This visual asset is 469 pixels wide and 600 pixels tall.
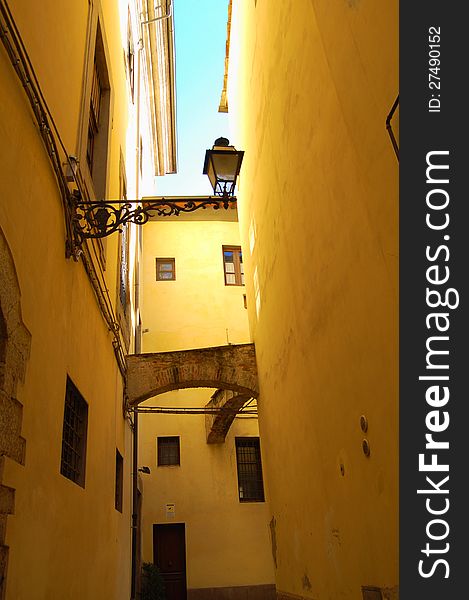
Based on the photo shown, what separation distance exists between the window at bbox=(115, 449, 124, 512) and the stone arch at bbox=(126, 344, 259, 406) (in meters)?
1.25

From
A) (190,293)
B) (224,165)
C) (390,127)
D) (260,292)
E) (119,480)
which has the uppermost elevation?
(190,293)

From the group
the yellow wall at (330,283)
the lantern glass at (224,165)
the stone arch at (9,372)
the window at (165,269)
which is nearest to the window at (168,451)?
the window at (165,269)

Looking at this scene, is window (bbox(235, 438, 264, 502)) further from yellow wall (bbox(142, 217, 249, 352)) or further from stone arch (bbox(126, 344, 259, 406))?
stone arch (bbox(126, 344, 259, 406))

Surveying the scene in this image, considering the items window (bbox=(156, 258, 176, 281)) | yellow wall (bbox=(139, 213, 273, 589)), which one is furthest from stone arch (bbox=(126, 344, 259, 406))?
window (bbox=(156, 258, 176, 281))

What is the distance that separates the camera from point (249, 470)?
1500 cm

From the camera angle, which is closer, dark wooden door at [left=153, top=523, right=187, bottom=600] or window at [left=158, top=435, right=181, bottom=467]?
dark wooden door at [left=153, top=523, right=187, bottom=600]

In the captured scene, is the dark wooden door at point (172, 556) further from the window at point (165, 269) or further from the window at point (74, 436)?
the window at point (74, 436)

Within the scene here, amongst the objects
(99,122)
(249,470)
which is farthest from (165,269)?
(99,122)

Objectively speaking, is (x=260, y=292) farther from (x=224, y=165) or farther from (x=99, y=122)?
(x=224, y=165)

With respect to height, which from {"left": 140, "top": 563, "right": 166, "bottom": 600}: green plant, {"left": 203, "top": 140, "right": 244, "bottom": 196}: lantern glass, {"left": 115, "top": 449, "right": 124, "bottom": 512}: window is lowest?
{"left": 140, "top": 563, "right": 166, "bottom": 600}: green plant

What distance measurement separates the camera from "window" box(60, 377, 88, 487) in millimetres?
Answer: 5098

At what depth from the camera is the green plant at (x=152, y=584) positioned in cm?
1246

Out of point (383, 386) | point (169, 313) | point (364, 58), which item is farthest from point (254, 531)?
point (364, 58)

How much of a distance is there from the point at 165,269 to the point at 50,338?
41.9 feet
